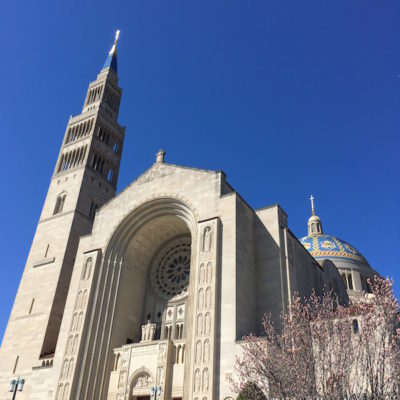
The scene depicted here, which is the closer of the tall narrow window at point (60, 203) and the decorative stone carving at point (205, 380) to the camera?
the decorative stone carving at point (205, 380)

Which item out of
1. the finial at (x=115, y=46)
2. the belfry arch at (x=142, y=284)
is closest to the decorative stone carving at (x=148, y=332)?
the belfry arch at (x=142, y=284)

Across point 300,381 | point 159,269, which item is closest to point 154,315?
point 159,269

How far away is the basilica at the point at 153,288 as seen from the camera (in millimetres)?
18817

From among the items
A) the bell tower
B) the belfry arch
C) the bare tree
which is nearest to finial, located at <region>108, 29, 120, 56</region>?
the bell tower

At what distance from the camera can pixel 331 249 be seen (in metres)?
48.6

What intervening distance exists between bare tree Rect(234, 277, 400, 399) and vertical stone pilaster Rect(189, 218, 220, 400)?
9.51 feet

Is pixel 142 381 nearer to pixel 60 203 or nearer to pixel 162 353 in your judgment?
pixel 162 353

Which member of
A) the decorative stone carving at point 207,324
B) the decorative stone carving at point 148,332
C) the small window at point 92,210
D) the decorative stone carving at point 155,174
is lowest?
the decorative stone carving at point 207,324

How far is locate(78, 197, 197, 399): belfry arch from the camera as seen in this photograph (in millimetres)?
21797

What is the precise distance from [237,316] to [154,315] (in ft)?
25.5

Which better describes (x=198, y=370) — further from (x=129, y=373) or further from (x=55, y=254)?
(x=55, y=254)

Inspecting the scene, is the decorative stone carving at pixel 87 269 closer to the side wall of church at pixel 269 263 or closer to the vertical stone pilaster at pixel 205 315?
the vertical stone pilaster at pixel 205 315

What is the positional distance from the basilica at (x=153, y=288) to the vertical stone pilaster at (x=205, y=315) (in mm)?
48

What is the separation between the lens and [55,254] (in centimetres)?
2888
